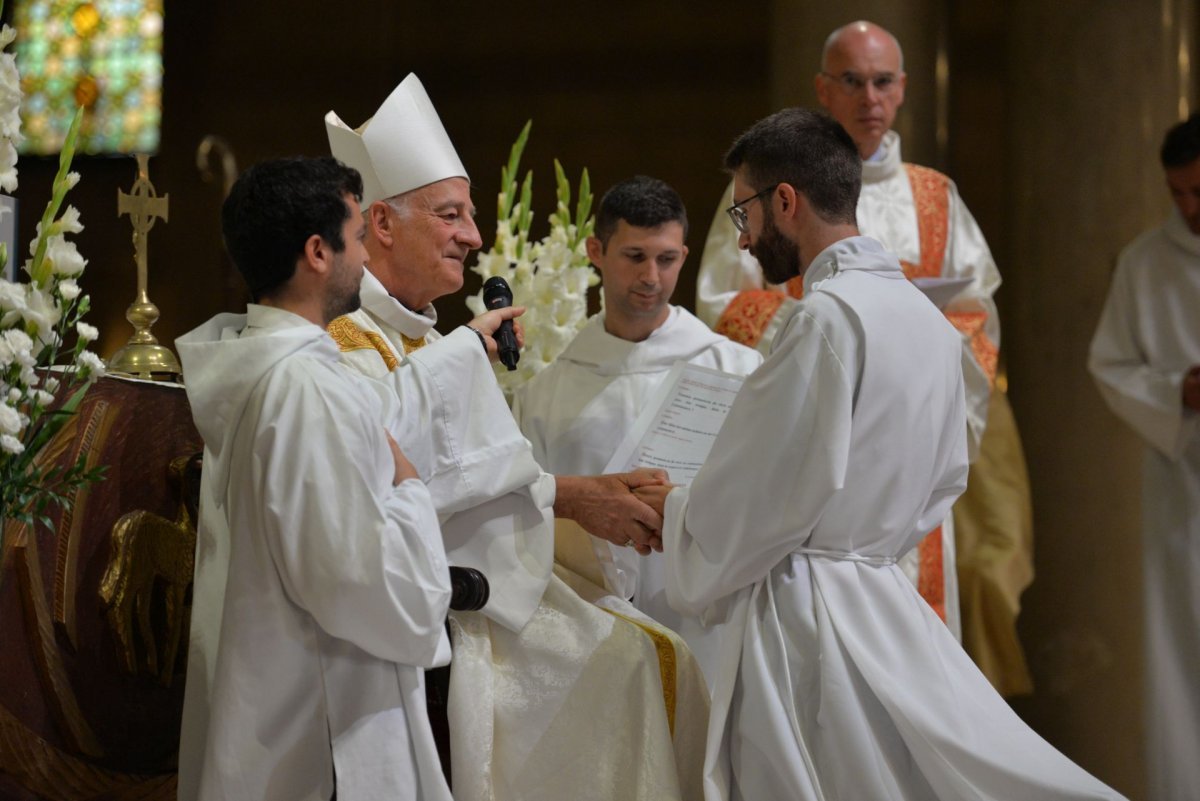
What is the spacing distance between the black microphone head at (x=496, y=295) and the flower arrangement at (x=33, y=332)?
1062 millimetres

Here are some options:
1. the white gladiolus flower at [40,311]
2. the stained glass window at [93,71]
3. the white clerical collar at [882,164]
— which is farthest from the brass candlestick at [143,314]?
the stained glass window at [93,71]

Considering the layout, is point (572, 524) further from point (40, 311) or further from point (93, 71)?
point (93, 71)

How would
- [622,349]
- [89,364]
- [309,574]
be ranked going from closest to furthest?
1. [309,574]
2. [89,364]
3. [622,349]

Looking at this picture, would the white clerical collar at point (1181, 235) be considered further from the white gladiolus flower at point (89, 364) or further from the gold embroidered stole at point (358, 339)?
the white gladiolus flower at point (89, 364)

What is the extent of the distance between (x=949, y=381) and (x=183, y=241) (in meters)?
6.84

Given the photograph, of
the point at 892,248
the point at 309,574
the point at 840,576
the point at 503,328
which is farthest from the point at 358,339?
the point at 892,248

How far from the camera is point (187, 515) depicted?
363 cm

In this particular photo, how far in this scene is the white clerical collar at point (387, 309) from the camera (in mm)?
3803

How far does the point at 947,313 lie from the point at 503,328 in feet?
7.99

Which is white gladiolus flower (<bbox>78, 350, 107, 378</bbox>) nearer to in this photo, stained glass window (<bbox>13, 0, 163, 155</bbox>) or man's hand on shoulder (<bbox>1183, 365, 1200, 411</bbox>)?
man's hand on shoulder (<bbox>1183, 365, 1200, 411</bbox>)

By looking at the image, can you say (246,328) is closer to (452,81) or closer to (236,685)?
(236,685)

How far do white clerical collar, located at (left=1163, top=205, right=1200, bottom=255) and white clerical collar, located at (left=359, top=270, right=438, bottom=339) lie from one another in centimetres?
286

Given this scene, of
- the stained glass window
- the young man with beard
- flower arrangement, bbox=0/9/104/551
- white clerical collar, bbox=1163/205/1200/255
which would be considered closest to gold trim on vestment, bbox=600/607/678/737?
the young man with beard

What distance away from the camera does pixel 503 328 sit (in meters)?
3.62
